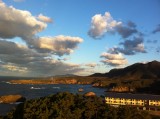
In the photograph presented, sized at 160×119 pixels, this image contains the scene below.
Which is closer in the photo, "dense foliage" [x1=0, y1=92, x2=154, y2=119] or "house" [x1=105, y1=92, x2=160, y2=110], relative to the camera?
"dense foliage" [x1=0, y1=92, x2=154, y2=119]

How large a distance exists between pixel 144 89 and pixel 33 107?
165351 mm

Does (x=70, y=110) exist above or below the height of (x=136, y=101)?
above

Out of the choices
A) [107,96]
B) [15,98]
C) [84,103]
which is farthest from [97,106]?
[15,98]

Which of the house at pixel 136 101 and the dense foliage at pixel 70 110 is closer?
the dense foliage at pixel 70 110

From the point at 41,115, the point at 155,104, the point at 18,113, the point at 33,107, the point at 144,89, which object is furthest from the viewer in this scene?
the point at 144,89

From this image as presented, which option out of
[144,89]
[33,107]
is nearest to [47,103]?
[33,107]

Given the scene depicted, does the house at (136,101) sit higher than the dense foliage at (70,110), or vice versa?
the dense foliage at (70,110)

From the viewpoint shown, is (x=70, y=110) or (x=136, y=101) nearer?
(x=70, y=110)

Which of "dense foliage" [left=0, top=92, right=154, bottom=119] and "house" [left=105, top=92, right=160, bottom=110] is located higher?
"dense foliage" [left=0, top=92, right=154, bottom=119]

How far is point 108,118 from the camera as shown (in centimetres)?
3853

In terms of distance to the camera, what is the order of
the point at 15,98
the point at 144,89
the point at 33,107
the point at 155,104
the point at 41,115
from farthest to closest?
the point at 144,89
the point at 15,98
the point at 155,104
the point at 33,107
the point at 41,115

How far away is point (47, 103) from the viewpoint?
42250mm

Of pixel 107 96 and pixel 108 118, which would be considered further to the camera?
pixel 107 96

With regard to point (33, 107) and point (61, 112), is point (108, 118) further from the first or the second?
point (33, 107)
